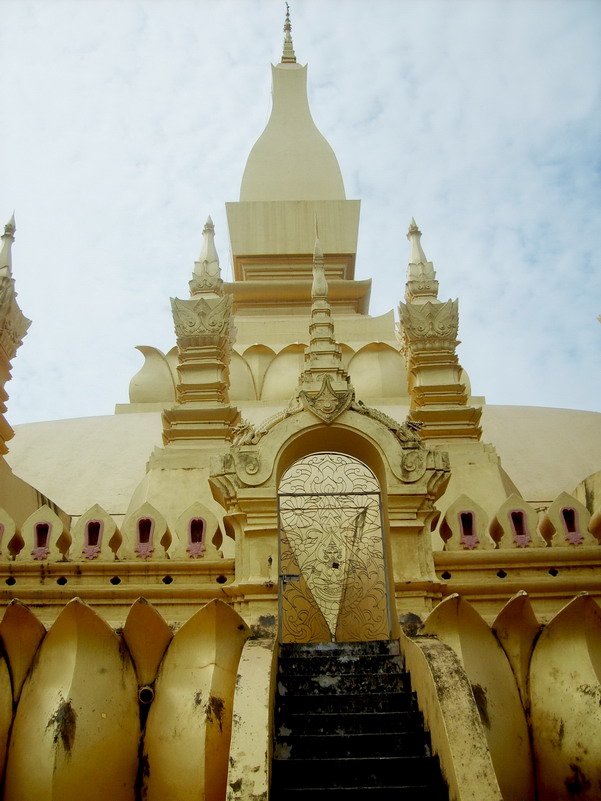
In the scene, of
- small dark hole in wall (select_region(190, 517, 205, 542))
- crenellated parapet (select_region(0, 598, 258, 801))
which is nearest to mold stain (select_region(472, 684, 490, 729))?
crenellated parapet (select_region(0, 598, 258, 801))

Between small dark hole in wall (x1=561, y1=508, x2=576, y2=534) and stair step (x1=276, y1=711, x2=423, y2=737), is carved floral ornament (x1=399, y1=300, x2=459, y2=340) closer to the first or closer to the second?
small dark hole in wall (x1=561, y1=508, x2=576, y2=534)

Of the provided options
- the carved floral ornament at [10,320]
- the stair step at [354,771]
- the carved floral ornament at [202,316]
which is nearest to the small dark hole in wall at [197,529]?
the stair step at [354,771]

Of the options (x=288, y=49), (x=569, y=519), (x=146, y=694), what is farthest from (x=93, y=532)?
(x=288, y=49)

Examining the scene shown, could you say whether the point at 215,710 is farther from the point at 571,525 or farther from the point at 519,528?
the point at 571,525

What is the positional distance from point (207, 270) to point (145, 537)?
25.9 ft

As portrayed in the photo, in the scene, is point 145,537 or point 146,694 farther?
point 145,537

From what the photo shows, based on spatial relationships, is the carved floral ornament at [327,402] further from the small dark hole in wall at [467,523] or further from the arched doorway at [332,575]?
the small dark hole in wall at [467,523]

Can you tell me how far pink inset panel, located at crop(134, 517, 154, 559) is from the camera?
7551mm

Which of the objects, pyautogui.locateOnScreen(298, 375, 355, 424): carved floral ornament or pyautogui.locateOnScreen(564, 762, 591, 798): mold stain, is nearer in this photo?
pyautogui.locateOnScreen(564, 762, 591, 798): mold stain

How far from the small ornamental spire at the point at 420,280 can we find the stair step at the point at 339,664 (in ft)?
28.4

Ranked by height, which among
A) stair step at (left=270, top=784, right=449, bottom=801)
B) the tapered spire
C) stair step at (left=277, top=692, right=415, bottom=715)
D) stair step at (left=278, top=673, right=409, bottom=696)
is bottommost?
stair step at (left=270, top=784, right=449, bottom=801)

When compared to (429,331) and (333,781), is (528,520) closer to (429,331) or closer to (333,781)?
(333,781)

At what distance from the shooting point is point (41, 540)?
7.68 m

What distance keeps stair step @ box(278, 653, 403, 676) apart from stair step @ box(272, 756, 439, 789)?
956mm
